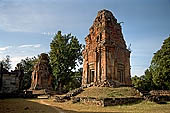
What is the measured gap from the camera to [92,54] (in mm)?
25484

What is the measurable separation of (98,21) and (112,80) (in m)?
9.68

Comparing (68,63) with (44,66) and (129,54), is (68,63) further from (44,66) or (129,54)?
(129,54)

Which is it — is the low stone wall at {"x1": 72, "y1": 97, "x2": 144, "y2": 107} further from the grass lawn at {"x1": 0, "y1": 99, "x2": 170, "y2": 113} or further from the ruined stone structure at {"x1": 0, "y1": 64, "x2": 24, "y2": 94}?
the ruined stone structure at {"x1": 0, "y1": 64, "x2": 24, "y2": 94}

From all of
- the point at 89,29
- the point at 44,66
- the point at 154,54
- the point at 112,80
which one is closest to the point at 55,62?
the point at 44,66

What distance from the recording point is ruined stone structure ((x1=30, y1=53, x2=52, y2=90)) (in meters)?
34.7

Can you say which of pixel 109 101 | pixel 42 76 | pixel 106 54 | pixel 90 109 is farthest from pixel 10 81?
pixel 90 109

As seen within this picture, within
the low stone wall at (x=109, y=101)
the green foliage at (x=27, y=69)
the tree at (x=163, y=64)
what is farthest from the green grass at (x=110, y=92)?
the green foliage at (x=27, y=69)

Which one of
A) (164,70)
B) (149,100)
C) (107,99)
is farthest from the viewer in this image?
(164,70)

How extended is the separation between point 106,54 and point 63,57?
51.2 feet

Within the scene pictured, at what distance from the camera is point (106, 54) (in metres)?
23.2

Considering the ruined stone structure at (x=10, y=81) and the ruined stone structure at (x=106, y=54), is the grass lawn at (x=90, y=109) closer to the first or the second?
the ruined stone structure at (x=106, y=54)

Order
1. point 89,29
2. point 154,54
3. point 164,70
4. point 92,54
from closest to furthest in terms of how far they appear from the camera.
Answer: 1. point 92,54
2. point 89,29
3. point 164,70
4. point 154,54

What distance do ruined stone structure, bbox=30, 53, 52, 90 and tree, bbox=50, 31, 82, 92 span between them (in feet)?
4.26

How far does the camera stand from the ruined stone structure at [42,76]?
3469 cm
